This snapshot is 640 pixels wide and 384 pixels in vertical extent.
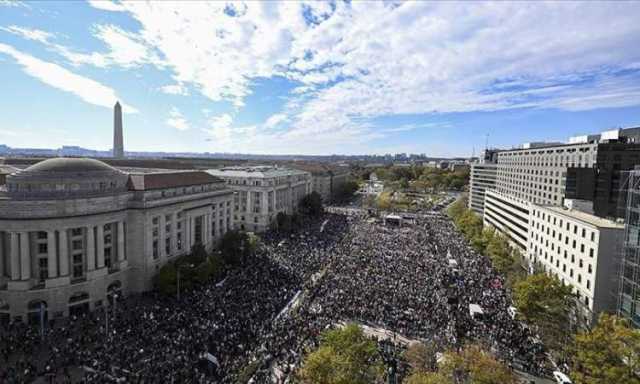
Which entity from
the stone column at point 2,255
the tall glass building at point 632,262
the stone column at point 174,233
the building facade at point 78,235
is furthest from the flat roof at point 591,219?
the stone column at point 2,255

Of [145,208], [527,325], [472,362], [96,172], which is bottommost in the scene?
[527,325]

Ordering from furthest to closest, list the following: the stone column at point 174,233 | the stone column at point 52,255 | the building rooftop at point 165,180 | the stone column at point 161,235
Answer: the stone column at point 174,233 → the stone column at point 161,235 → the building rooftop at point 165,180 → the stone column at point 52,255

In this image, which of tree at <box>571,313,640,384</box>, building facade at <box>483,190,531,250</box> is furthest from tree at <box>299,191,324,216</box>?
tree at <box>571,313,640,384</box>

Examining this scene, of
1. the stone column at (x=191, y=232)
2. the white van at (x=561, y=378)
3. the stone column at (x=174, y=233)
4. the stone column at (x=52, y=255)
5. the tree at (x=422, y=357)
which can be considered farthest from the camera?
the stone column at (x=191, y=232)

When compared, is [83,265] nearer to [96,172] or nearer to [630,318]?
[96,172]

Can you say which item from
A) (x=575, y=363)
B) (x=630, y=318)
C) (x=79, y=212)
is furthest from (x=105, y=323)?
(x=630, y=318)

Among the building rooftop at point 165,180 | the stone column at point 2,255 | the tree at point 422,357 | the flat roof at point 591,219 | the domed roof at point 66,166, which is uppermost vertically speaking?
the domed roof at point 66,166

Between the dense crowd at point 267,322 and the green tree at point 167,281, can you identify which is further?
the green tree at point 167,281

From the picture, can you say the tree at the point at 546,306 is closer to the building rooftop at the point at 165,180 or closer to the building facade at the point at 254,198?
the building rooftop at the point at 165,180
